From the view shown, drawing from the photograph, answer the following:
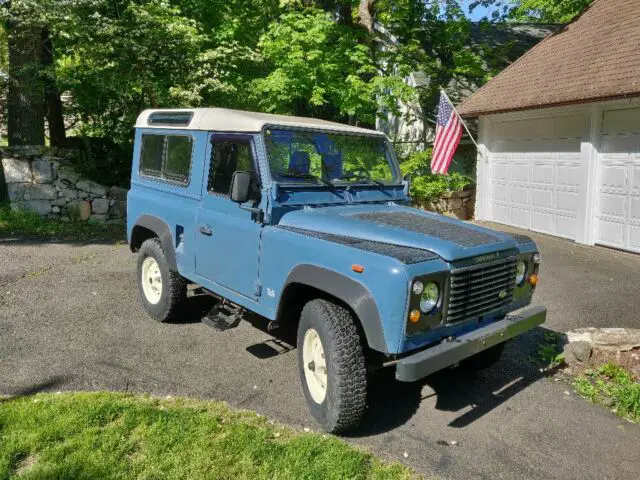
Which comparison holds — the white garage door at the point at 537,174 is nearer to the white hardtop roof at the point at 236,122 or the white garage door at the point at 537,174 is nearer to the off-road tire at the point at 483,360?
the off-road tire at the point at 483,360

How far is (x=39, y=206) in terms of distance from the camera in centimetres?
1193

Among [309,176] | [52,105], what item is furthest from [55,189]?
[309,176]

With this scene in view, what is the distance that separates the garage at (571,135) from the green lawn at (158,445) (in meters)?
7.99

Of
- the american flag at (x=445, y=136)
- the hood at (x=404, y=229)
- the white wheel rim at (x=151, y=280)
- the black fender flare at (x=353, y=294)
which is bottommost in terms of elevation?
the white wheel rim at (x=151, y=280)

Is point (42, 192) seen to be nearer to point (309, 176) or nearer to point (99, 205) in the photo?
point (99, 205)

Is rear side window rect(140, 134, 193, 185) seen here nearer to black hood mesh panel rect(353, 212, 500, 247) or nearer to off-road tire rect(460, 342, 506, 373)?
black hood mesh panel rect(353, 212, 500, 247)

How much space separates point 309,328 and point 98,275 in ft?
16.5

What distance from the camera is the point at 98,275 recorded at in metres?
7.93

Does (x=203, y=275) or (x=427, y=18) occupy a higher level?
(x=427, y=18)

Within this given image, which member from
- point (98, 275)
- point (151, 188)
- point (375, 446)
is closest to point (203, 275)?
point (151, 188)

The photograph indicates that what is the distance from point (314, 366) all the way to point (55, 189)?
992cm

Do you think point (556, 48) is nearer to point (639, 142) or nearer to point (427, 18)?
point (639, 142)

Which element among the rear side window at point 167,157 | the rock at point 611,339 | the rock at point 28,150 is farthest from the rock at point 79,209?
the rock at point 611,339

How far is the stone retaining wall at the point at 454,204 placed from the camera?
13.2 metres
